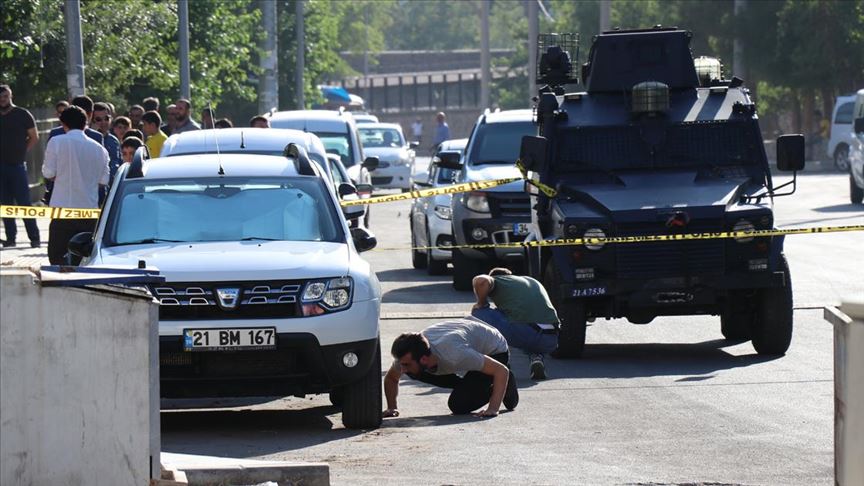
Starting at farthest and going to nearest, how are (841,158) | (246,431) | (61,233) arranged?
(841,158)
(61,233)
(246,431)

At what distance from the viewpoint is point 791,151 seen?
44.7 ft

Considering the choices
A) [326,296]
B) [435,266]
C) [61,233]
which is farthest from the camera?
[435,266]

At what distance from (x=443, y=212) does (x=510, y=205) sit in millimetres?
1372

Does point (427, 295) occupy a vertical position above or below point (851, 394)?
below

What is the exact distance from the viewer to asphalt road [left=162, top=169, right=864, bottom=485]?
8.52 m

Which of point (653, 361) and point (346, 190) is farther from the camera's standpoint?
point (346, 190)

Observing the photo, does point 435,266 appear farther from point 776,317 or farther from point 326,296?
point 326,296

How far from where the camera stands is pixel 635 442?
9414 millimetres

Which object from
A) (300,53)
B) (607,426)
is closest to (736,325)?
(607,426)

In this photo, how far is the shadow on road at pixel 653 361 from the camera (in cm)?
1256

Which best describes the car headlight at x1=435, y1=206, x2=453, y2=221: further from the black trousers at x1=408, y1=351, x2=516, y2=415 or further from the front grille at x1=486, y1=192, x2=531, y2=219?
the black trousers at x1=408, y1=351, x2=516, y2=415

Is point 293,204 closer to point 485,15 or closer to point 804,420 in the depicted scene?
point 804,420

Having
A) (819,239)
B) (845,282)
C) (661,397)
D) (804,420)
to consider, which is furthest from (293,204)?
(819,239)

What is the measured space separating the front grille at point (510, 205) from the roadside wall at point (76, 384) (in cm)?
1148
